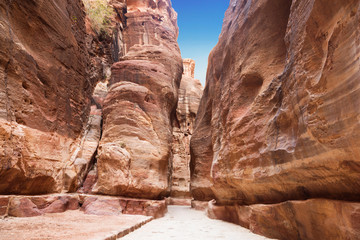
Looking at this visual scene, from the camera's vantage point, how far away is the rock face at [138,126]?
28.7ft

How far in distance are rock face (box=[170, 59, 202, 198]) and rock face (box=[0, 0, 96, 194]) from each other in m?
13.2

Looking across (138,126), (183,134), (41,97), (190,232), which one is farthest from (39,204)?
(183,134)

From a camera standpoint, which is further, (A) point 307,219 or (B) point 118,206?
(B) point 118,206

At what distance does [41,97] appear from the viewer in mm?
6969

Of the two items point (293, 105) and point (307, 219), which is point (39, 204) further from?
point (293, 105)

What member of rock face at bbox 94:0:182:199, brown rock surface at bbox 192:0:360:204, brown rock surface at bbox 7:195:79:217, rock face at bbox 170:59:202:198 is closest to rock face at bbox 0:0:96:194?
brown rock surface at bbox 7:195:79:217

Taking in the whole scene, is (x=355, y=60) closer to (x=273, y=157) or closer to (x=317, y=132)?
(x=317, y=132)

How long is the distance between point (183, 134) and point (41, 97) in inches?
693

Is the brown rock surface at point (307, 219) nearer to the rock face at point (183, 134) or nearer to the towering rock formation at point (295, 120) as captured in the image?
the towering rock formation at point (295, 120)

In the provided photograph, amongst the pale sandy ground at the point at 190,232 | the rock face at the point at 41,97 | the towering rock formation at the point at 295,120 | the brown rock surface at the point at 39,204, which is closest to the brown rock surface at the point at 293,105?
the towering rock formation at the point at 295,120

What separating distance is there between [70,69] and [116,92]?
2.40 meters

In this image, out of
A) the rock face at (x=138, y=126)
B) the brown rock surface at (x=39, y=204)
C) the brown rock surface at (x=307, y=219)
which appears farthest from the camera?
the rock face at (x=138, y=126)

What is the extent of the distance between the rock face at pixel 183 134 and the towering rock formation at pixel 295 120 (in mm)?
13126

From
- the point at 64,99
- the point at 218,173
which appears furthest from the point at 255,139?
the point at 64,99
